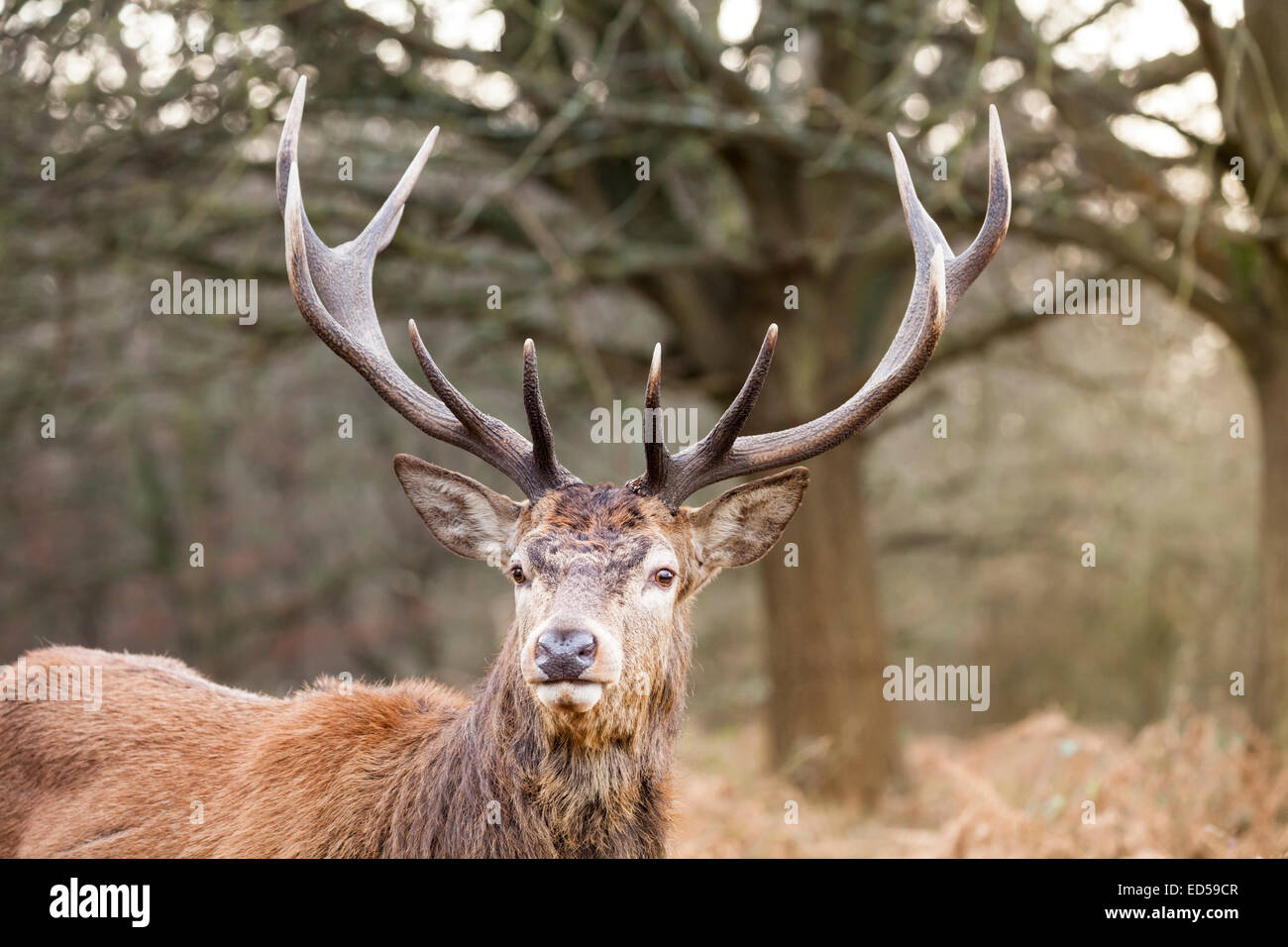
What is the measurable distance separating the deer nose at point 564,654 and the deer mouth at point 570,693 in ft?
0.07

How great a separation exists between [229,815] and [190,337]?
6.57 m

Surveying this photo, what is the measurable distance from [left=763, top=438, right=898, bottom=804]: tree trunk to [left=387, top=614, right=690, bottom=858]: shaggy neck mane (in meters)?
5.49

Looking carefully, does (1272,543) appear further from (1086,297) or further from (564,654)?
(564,654)

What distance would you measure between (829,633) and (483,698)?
5751 mm

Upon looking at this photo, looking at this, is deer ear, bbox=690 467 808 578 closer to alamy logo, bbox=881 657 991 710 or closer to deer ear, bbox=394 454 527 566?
deer ear, bbox=394 454 527 566

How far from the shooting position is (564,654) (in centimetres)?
321

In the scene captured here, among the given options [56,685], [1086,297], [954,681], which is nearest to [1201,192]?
[1086,297]

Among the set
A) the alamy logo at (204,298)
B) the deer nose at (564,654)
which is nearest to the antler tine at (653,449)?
the deer nose at (564,654)

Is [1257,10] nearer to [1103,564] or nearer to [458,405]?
[458,405]

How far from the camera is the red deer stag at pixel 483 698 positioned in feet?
11.5

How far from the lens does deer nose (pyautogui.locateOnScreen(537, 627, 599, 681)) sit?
10.5 feet

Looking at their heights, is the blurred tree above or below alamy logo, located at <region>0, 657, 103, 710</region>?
above
